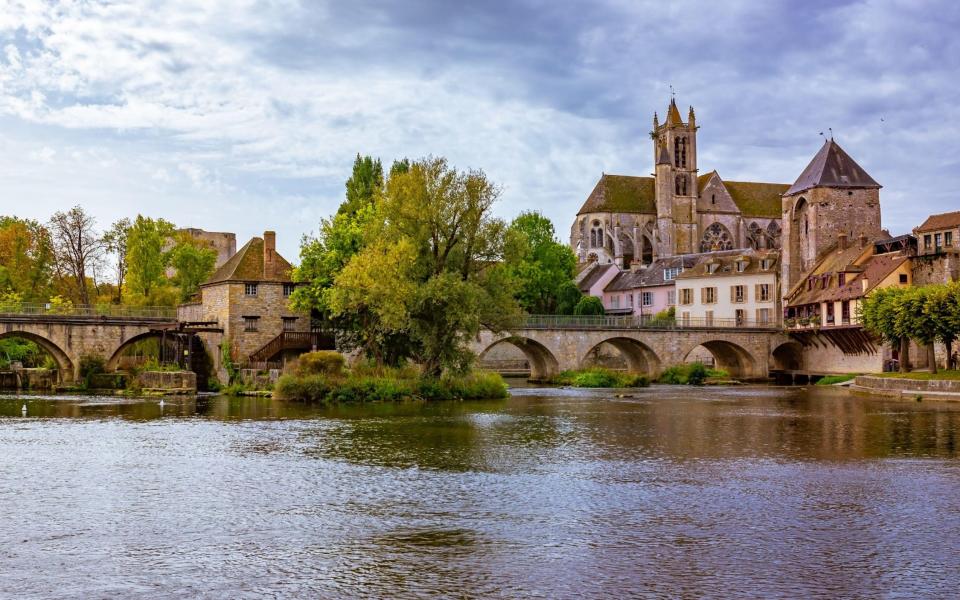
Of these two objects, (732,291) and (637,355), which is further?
(732,291)

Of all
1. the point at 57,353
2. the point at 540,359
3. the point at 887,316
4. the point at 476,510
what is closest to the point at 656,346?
the point at 540,359

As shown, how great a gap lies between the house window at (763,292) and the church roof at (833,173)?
7492 millimetres

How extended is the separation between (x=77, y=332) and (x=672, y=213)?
2621 inches

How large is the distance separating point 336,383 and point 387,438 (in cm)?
1606

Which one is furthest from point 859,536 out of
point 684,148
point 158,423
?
point 684,148

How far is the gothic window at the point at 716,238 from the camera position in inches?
4114

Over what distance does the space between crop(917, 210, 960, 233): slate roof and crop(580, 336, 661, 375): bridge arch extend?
19.1m

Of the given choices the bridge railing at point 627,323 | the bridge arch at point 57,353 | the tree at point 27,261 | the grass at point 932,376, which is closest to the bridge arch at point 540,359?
the bridge railing at point 627,323

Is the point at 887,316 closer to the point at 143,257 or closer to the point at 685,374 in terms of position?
the point at 685,374

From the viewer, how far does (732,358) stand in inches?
2916

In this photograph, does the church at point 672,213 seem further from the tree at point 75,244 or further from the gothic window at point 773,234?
the tree at point 75,244

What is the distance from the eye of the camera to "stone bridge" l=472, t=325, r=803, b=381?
214ft

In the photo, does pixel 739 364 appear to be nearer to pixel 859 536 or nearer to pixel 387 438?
pixel 387 438

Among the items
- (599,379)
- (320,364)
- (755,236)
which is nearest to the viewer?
(320,364)
